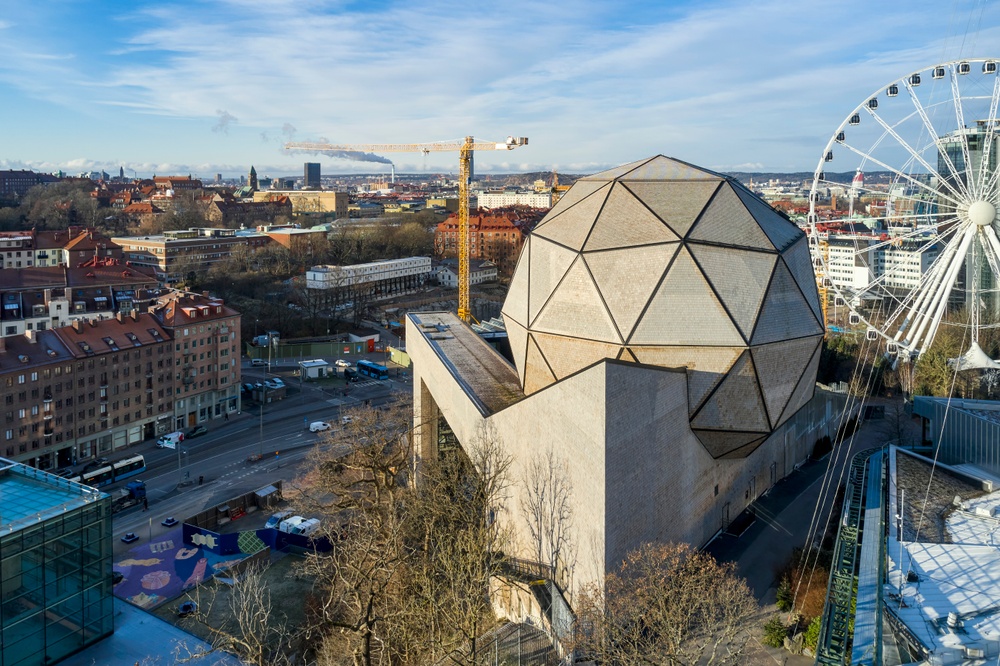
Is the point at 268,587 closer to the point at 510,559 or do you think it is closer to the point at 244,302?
the point at 510,559

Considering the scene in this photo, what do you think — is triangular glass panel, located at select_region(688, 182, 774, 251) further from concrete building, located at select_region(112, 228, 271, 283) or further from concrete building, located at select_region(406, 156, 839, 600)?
concrete building, located at select_region(112, 228, 271, 283)

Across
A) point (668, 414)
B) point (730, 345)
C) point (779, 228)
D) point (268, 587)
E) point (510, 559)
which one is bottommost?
point (268, 587)

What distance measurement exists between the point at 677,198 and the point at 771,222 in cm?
403

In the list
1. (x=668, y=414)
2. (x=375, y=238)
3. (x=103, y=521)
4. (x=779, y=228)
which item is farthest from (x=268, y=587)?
(x=375, y=238)

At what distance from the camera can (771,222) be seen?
97.9 ft

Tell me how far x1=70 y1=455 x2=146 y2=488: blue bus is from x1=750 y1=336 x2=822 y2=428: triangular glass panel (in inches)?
1463

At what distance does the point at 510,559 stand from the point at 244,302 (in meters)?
68.4

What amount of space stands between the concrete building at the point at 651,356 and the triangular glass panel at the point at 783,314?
66 mm

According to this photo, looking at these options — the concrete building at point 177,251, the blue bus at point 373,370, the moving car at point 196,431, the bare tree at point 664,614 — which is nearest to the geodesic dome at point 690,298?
the bare tree at point 664,614

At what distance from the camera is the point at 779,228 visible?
30.0 metres

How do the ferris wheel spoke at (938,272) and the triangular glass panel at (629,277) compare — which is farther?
the ferris wheel spoke at (938,272)

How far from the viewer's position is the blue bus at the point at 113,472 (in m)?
44.1

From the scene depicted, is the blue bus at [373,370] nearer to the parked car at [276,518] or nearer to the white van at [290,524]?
the parked car at [276,518]

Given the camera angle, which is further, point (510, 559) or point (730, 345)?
point (510, 559)
